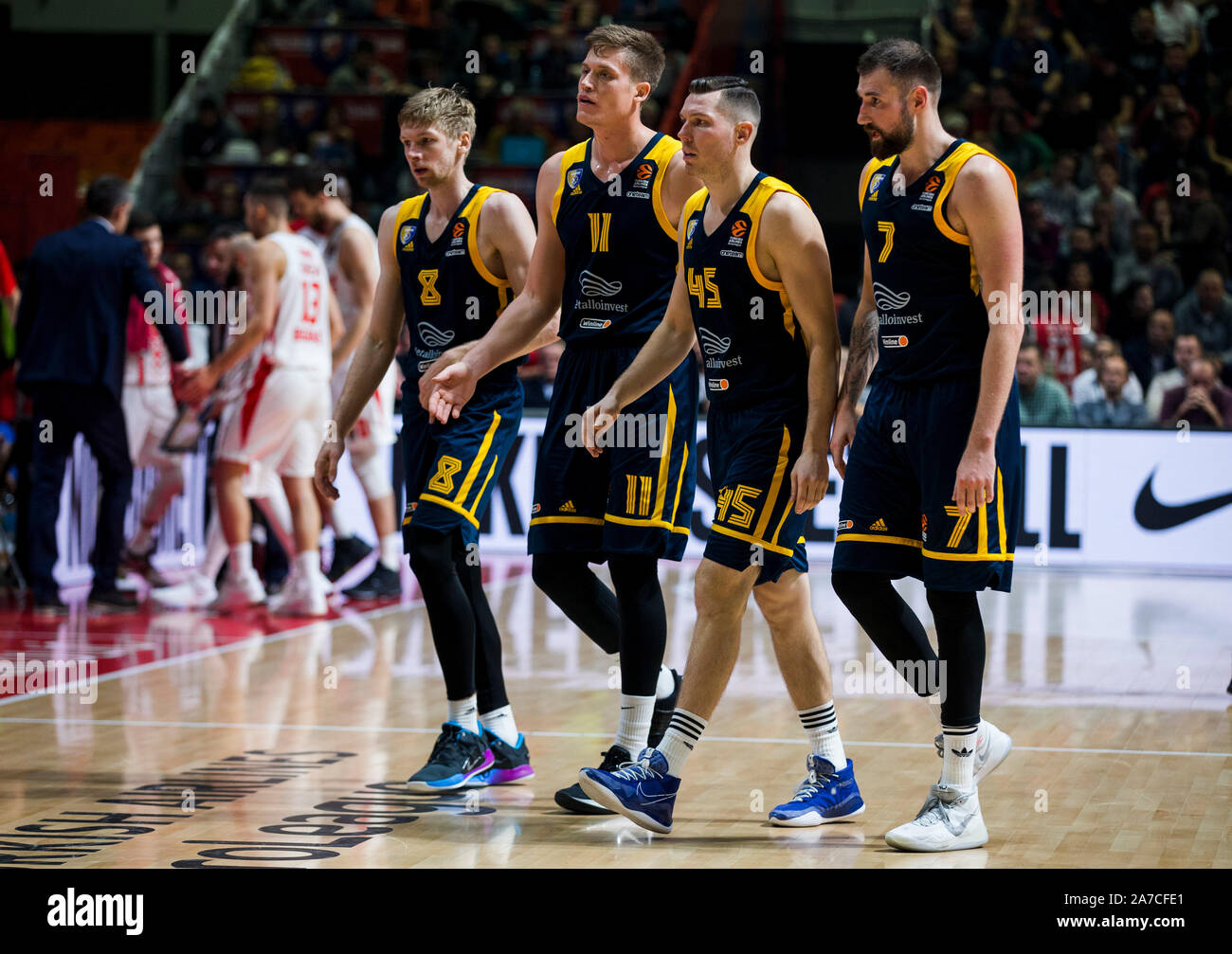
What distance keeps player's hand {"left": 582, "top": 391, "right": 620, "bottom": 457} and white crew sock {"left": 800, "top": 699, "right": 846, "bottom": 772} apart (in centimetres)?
100

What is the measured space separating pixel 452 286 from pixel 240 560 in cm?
439

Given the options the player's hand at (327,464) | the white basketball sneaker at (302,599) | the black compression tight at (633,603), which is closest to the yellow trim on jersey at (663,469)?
the black compression tight at (633,603)

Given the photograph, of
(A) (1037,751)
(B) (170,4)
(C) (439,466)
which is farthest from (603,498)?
(B) (170,4)

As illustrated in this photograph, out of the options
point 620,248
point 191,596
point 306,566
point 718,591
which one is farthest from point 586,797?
point 191,596

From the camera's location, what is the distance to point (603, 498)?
512 centimetres

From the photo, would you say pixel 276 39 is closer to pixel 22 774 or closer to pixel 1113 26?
pixel 1113 26

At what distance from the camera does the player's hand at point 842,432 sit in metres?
4.68

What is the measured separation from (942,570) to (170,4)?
20379mm

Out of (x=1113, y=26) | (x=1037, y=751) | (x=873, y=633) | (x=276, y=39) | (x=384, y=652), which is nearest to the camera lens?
(x=873, y=633)

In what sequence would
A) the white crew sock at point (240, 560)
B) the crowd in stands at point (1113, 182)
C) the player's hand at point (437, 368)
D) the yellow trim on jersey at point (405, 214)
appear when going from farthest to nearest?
1. the crowd in stands at point (1113, 182)
2. the white crew sock at point (240, 560)
3. the yellow trim on jersey at point (405, 214)
4. the player's hand at point (437, 368)

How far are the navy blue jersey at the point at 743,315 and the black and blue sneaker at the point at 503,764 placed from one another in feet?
4.59

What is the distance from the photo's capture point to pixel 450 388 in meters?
4.97

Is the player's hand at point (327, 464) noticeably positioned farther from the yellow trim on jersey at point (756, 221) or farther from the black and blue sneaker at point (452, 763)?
the yellow trim on jersey at point (756, 221)

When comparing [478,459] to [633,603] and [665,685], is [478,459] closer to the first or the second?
[633,603]
